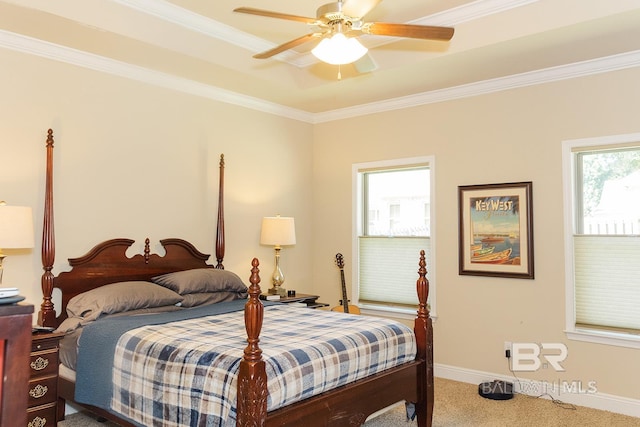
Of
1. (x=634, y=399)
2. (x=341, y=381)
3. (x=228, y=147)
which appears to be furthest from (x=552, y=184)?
(x=228, y=147)

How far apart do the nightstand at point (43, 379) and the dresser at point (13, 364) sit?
5.71ft

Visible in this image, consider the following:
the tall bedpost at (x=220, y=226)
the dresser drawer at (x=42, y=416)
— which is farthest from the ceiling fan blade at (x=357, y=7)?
the dresser drawer at (x=42, y=416)

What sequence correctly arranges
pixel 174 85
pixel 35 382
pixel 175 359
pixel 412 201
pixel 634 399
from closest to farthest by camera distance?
pixel 175 359, pixel 35 382, pixel 634 399, pixel 174 85, pixel 412 201

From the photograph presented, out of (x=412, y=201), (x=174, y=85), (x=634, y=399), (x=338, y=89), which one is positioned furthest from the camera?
(x=412, y=201)

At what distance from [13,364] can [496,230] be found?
3.79m

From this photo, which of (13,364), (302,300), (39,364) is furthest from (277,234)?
(13,364)

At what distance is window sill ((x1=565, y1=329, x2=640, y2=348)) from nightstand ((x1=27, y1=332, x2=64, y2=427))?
12.1 feet

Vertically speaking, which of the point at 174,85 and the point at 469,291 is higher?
the point at 174,85

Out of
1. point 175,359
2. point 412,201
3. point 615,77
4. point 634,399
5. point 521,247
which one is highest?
point 615,77

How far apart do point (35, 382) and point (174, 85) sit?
2600 mm

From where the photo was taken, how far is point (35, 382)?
9.41 feet

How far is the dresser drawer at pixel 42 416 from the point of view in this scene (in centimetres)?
285

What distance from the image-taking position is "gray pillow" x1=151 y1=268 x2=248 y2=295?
386 centimetres

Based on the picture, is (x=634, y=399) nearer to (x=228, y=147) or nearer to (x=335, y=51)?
(x=335, y=51)
